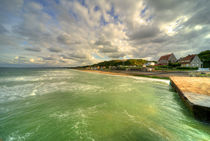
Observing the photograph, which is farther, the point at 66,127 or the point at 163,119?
the point at 163,119

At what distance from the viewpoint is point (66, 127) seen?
4.78 metres

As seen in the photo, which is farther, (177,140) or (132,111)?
(132,111)

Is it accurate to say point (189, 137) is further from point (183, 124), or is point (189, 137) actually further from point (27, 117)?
point (27, 117)

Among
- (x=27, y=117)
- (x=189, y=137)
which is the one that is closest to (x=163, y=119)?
(x=189, y=137)

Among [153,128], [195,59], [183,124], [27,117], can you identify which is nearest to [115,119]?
[153,128]

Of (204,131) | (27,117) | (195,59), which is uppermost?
(195,59)

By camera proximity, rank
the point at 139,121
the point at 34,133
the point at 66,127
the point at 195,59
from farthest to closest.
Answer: the point at 195,59 < the point at 139,121 < the point at 66,127 < the point at 34,133

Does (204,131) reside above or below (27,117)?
above

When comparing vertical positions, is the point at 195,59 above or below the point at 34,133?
above

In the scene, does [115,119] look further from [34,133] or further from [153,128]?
[34,133]

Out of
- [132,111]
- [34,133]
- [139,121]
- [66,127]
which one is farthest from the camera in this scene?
[132,111]

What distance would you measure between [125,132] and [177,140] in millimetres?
2460

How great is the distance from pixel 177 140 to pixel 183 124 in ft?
5.79

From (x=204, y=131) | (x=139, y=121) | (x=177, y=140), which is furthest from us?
(x=139, y=121)
